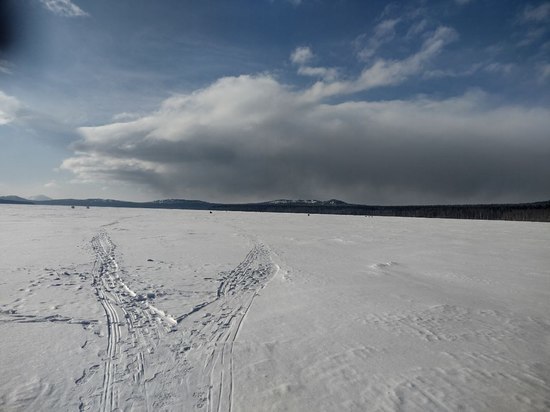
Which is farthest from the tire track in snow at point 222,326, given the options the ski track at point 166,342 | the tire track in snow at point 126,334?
the tire track in snow at point 126,334

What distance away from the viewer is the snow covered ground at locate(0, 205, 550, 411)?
4.40m

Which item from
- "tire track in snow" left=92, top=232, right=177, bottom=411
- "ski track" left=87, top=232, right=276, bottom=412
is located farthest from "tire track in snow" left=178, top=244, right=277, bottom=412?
"tire track in snow" left=92, top=232, right=177, bottom=411

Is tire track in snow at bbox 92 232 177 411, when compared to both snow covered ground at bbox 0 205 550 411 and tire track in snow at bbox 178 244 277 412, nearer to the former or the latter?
snow covered ground at bbox 0 205 550 411

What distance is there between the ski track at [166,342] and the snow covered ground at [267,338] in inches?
1.1

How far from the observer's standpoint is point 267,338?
6215mm

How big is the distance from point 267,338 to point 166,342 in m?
1.84

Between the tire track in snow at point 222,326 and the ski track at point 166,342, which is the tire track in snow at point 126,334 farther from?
the tire track in snow at point 222,326

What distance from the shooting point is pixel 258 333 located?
6414 millimetres

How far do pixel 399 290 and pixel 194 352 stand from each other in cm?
680

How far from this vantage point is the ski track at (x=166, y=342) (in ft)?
14.0

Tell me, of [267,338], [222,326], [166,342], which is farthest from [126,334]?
[267,338]

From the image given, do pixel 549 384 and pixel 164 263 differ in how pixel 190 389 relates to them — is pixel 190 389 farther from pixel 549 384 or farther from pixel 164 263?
pixel 164 263

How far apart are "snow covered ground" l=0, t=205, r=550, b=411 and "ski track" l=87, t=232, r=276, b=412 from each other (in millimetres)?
27

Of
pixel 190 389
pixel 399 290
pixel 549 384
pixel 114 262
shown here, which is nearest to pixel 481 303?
pixel 399 290
